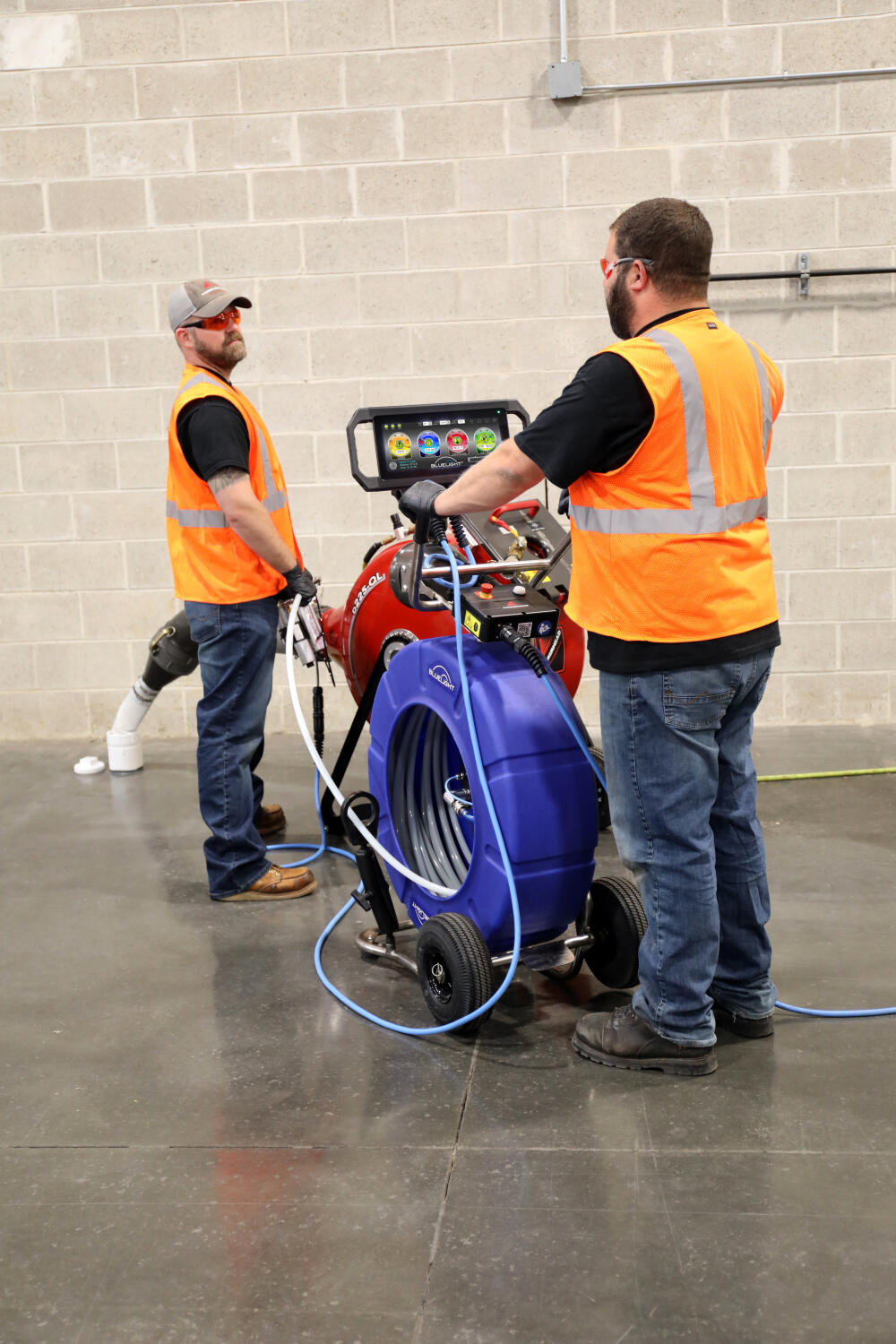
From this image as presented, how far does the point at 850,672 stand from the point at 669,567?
305 cm

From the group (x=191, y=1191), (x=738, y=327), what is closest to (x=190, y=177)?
(x=738, y=327)

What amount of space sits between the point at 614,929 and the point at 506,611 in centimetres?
71

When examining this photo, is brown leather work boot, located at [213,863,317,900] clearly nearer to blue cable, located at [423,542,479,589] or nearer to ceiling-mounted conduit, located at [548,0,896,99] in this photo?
blue cable, located at [423,542,479,589]

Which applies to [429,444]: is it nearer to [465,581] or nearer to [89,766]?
[465,581]

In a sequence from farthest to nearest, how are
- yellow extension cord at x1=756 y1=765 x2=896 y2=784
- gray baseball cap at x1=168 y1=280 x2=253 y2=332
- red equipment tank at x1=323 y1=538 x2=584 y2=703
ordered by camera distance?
yellow extension cord at x1=756 y1=765 x2=896 y2=784, red equipment tank at x1=323 y1=538 x2=584 y2=703, gray baseball cap at x1=168 y1=280 x2=253 y2=332

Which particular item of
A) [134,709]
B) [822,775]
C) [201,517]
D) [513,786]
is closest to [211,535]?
[201,517]

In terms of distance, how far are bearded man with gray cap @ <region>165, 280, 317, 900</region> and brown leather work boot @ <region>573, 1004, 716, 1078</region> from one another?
1198 millimetres

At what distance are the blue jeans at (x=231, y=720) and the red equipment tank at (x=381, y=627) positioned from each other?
10.6 inches

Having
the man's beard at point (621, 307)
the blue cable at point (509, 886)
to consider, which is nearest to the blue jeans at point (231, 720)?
the blue cable at point (509, 886)

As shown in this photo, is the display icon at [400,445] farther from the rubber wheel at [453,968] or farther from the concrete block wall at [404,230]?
the concrete block wall at [404,230]

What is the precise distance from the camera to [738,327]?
15.7ft

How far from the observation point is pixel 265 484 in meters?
3.24

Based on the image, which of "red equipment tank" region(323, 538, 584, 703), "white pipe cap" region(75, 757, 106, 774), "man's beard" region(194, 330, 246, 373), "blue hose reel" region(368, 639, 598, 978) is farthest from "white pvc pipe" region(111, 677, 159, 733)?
"blue hose reel" region(368, 639, 598, 978)

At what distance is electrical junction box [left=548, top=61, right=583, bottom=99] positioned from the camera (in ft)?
15.0
